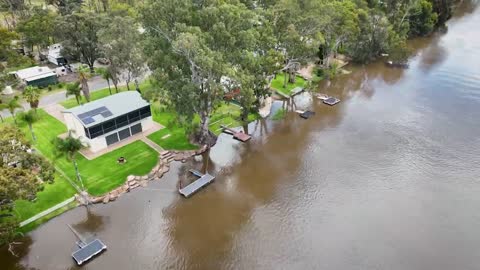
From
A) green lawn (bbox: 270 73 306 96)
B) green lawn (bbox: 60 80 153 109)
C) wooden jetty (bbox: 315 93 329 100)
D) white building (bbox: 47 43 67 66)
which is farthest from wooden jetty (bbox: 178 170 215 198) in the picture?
white building (bbox: 47 43 67 66)

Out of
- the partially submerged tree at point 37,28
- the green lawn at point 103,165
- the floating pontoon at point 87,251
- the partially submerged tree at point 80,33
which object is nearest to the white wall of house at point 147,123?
the green lawn at point 103,165

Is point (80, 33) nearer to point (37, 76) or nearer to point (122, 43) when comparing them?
point (37, 76)

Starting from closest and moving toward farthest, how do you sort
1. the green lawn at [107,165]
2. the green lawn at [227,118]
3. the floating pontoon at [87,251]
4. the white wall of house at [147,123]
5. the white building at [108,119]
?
the floating pontoon at [87,251]
the green lawn at [107,165]
the white building at [108,119]
the white wall of house at [147,123]
the green lawn at [227,118]

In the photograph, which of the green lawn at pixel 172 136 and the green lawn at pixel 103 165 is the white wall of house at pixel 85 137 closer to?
the green lawn at pixel 103 165

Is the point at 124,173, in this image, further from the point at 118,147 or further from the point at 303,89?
the point at 303,89

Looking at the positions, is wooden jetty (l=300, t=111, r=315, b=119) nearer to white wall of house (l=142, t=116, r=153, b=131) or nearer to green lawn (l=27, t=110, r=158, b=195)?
white wall of house (l=142, t=116, r=153, b=131)

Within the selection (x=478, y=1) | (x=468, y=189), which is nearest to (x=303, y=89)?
(x=468, y=189)

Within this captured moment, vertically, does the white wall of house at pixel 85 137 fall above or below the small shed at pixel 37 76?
below

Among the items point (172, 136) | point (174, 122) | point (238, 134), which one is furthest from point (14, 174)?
point (238, 134)
